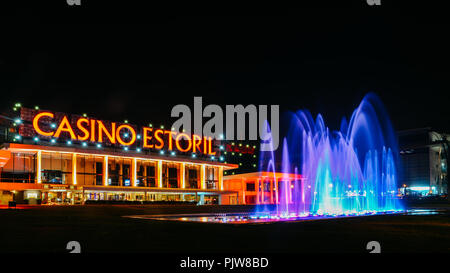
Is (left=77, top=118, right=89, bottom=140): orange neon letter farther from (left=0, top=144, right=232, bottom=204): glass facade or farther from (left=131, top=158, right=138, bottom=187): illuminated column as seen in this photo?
(left=131, top=158, right=138, bottom=187): illuminated column

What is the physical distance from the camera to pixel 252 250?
11.8 m

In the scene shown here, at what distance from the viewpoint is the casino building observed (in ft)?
184

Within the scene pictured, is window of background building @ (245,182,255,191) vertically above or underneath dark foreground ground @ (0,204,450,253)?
underneath

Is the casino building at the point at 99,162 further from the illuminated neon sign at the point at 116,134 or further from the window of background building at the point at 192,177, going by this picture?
the window of background building at the point at 192,177

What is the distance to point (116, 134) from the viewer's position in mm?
65375

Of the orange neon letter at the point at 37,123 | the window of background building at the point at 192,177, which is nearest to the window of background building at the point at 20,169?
the orange neon letter at the point at 37,123

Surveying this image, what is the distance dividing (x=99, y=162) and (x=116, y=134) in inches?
194

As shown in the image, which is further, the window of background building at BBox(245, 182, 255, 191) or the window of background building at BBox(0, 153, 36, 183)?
the window of background building at BBox(245, 182, 255, 191)

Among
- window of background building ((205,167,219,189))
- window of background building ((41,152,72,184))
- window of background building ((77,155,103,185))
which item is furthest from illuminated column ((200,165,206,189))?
window of background building ((41,152,72,184))

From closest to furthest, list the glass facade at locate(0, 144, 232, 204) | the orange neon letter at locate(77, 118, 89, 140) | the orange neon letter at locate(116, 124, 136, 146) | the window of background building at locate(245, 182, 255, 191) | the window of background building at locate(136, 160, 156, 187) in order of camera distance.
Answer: the glass facade at locate(0, 144, 232, 204), the orange neon letter at locate(77, 118, 89, 140), the orange neon letter at locate(116, 124, 136, 146), the window of background building at locate(136, 160, 156, 187), the window of background building at locate(245, 182, 255, 191)

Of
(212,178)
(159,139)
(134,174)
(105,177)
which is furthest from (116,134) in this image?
(212,178)

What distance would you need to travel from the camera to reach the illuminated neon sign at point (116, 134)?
2264 inches
